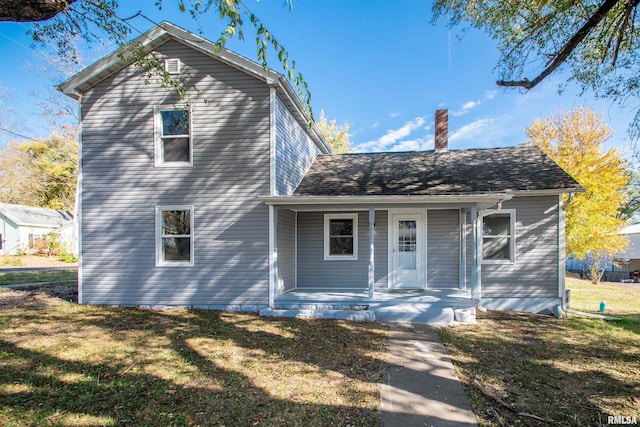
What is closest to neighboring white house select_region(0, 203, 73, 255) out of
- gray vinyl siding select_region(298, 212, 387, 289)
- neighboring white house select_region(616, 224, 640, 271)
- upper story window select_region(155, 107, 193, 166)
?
upper story window select_region(155, 107, 193, 166)

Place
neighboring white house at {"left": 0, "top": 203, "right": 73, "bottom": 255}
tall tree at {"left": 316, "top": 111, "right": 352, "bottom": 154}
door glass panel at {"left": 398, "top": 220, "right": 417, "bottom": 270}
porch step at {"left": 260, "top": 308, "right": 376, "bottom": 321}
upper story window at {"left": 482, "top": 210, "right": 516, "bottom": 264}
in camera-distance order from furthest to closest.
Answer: tall tree at {"left": 316, "top": 111, "right": 352, "bottom": 154}
neighboring white house at {"left": 0, "top": 203, "right": 73, "bottom": 255}
door glass panel at {"left": 398, "top": 220, "right": 417, "bottom": 270}
upper story window at {"left": 482, "top": 210, "right": 516, "bottom": 264}
porch step at {"left": 260, "top": 308, "right": 376, "bottom": 321}

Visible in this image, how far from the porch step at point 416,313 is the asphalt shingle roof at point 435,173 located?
292 centimetres

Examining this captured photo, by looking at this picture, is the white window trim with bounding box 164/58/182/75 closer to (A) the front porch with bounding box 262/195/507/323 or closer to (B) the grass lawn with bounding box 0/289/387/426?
(A) the front porch with bounding box 262/195/507/323

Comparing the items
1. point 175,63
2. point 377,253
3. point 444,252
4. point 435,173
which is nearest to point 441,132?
point 435,173

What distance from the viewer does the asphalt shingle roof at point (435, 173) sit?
894 centimetres

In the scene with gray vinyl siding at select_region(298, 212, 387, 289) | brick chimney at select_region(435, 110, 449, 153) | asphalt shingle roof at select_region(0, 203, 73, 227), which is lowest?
gray vinyl siding at select_region(298, 212, 387, 289)

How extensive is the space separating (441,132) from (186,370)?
1067 centimetres

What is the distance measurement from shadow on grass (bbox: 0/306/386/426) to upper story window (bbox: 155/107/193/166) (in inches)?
150

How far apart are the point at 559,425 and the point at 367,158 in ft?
31.5

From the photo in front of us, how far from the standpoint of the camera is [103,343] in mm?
5547

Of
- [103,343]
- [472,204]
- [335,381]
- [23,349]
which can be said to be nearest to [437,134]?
[472,204]

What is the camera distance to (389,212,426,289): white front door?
9.45 metres

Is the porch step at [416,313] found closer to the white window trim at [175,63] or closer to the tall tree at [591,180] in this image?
the white window trim at [175,63]

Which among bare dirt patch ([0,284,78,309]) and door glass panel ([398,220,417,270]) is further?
door glass panel ([398,220,417,270])
